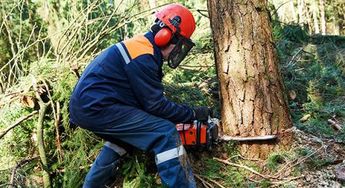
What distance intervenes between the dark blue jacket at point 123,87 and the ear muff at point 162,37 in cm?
4

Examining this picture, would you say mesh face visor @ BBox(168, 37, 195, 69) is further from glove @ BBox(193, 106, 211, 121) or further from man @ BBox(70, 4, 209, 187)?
glove @ BBox(193, 106, 211, 121)

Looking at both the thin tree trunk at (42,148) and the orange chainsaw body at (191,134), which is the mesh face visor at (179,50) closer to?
the orange chainsaw body at (191,134)

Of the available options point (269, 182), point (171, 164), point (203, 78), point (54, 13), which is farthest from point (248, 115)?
point (54, 13)

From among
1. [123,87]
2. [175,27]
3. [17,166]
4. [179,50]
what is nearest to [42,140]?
[17,166]

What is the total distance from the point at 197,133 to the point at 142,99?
0.57 m

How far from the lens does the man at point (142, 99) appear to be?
2916 mm

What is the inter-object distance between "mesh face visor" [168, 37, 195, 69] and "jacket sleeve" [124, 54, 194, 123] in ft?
0.74

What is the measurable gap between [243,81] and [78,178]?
5.77ft

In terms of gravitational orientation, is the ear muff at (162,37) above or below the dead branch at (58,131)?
above

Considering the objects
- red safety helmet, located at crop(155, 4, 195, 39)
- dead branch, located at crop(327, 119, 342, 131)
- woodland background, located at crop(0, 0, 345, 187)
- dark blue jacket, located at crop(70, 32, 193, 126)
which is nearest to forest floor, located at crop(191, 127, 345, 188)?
woodland background, located at crop(0, 0, 345, 187)

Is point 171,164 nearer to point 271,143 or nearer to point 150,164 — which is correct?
point 150,164

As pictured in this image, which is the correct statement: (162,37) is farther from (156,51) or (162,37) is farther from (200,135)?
(200,135)

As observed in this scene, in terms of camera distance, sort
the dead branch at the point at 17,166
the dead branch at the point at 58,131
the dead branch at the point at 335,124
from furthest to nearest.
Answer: the dead branch at the point at 58,131
the dead branch at the point at 335,124
the dead branch at the point at 17,166

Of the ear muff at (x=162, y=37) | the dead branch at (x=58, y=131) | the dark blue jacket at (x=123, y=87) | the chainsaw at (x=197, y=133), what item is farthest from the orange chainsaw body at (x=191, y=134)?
the dead branch at (x=58, y=131)
